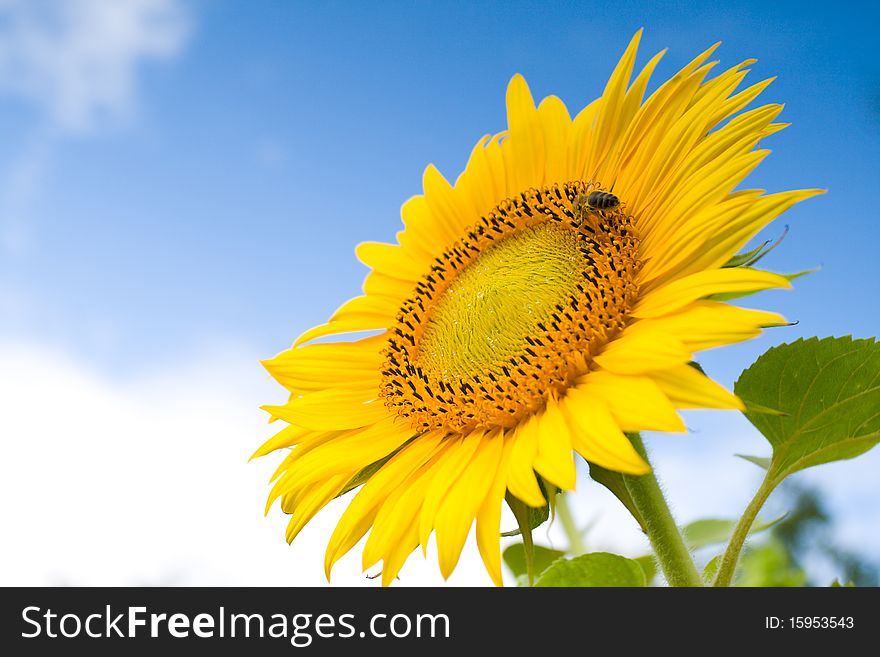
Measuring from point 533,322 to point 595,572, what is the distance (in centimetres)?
71

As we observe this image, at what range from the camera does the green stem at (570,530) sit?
3.19 m

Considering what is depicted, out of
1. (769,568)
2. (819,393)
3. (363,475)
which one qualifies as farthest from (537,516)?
(769,568)

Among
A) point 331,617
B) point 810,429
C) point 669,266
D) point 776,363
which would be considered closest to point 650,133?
point 669,266

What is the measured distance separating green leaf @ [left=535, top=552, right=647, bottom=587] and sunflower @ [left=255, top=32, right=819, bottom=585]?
43 centimetres

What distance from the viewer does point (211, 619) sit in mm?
2158

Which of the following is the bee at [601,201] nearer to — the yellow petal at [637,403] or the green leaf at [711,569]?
the yellow petal at [637,403]

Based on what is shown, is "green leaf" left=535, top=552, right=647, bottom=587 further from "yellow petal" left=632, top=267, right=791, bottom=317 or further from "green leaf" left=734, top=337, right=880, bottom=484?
"yellow petal" left=632, top=267, right=791, bottom=317

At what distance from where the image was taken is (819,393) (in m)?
2.12

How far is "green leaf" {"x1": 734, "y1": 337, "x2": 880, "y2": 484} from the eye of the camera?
6.79 ft

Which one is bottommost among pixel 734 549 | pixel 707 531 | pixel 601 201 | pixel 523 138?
pixel 734 549

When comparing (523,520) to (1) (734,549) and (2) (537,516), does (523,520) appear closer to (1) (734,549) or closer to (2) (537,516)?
(2) (537,516)

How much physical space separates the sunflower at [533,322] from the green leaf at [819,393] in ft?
0.99

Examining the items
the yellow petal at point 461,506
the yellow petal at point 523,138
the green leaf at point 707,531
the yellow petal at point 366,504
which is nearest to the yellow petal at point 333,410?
the yellow petal at point 366,504

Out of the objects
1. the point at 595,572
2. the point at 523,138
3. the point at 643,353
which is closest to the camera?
the point at 643,353
